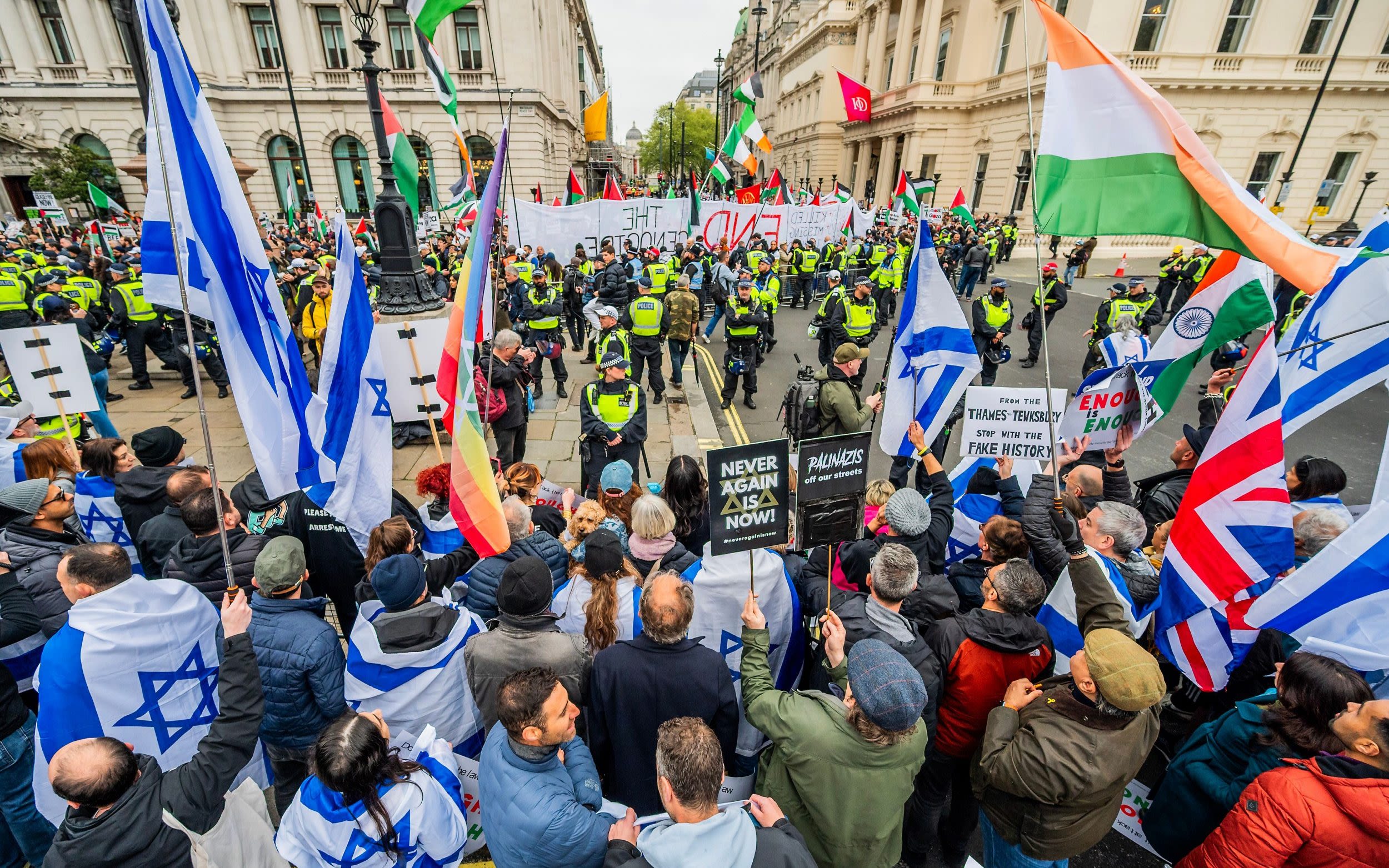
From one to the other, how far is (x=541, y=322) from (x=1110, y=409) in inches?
291

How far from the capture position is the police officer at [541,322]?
9.22 metres

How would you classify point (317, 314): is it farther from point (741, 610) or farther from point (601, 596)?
point (741, 610)

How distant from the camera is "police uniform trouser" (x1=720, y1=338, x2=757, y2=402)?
9.48m

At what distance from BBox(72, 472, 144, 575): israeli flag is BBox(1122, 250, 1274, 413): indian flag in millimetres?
7429

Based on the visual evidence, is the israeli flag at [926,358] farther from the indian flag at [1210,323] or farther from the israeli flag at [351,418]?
the israeli flag at [351,418]

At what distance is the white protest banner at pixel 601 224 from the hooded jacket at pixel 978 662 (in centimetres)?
1252

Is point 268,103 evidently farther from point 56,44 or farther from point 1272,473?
point 1272,473

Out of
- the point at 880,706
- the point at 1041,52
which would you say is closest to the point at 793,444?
the point at 880,706

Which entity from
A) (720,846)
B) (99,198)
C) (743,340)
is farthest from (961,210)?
(99,198)

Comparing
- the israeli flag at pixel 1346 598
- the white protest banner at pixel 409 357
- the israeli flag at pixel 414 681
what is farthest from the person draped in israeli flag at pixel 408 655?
the white protest banner at pixel 409 357

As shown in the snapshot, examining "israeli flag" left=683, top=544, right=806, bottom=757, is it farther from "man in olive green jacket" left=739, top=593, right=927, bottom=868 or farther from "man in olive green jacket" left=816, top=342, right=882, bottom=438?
"man in olive green jacket" left=816, top=342, right=882, bottom=438

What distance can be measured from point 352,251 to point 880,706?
379 centimetres

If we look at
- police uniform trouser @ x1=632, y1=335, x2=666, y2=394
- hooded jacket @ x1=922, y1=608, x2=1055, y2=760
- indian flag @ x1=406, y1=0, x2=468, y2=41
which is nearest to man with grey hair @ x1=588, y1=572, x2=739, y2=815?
hooded jacket @ x1=922, y1=608, x2=1055, y2=760

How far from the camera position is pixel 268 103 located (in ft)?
96.4
